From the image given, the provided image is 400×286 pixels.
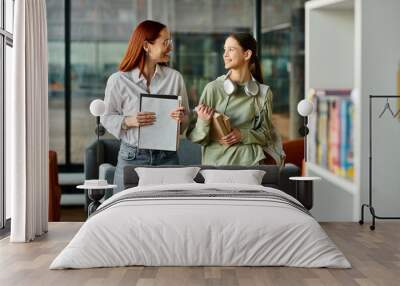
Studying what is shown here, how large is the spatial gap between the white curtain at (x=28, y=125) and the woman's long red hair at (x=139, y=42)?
2.42 feet

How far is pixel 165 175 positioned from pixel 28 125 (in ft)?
3.55

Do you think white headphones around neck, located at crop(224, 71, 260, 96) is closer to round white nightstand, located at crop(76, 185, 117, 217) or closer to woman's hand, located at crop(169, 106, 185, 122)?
woman's hand, located at crop(169, 106, 185, 122)

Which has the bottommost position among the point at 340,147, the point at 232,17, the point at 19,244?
the point at 19,244

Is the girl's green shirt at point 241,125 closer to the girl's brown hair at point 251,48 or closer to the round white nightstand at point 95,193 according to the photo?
the girl's brown hair at point 251,48

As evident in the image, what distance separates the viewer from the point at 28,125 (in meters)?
6.18

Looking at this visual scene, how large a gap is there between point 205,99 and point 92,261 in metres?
1.65

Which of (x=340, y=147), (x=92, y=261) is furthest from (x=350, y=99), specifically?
(x=92, y=261)

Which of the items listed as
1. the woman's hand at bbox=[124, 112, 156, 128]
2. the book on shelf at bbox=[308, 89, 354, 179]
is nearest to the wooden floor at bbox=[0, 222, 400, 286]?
the woman's hand at bbox=[124, 112, 156, 128]

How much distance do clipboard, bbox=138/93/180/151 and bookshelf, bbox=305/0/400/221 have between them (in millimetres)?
2104

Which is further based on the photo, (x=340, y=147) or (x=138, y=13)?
(x=138, y=13)

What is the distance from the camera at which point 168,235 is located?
4.96 metres

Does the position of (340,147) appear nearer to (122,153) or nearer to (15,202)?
(122,153)

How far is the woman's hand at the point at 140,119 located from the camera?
5.92m

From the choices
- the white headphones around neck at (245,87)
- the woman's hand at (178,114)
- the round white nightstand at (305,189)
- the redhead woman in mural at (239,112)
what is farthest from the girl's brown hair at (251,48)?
the round white nightstand at (305,189)
